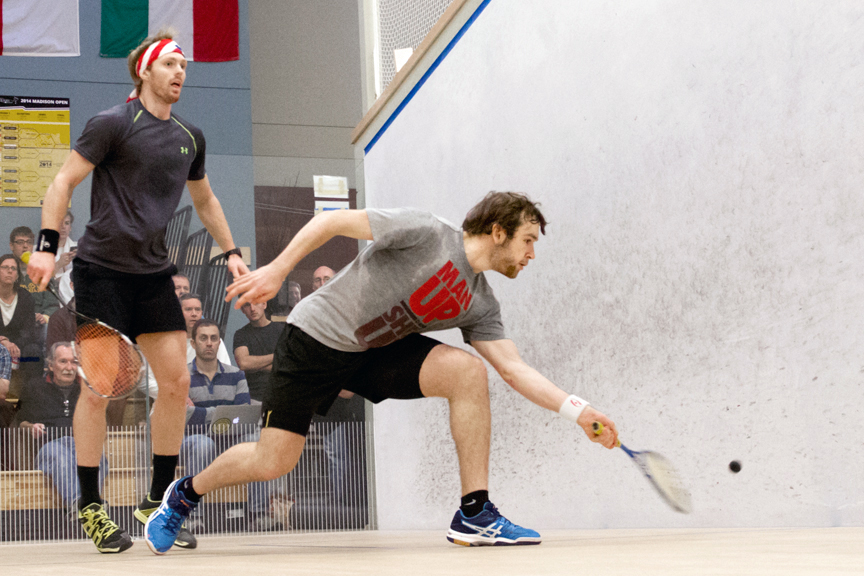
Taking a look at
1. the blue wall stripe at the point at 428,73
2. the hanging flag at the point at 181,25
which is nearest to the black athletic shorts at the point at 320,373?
the blue wall stripe at the point at 428,73

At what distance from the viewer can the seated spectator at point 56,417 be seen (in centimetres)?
387

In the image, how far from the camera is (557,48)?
2756mm

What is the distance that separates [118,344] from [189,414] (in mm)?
1992

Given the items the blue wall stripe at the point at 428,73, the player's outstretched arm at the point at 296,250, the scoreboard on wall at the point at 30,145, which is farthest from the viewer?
the scoreboard on wall at the point at 30,145

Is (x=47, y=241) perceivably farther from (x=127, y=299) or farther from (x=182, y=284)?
(x=182, y=284)

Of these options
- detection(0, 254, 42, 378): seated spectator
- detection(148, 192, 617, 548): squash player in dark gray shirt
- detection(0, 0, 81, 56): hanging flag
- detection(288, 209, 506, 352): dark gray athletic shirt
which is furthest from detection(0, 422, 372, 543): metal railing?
detection(0, 0, 81, 56): hanging flag


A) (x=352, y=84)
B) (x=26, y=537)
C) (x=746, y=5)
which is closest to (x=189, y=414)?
(x=26, y=537)

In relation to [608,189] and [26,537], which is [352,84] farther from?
[608,189]

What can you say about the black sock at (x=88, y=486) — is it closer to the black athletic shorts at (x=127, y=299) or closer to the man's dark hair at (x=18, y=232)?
the black athletic shorts at (x=127, y=299)

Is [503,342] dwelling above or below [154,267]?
below

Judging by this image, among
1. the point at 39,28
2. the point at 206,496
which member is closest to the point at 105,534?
the point at 206,496

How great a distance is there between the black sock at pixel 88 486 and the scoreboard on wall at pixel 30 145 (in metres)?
2.13

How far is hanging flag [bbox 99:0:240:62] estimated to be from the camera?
250 inches

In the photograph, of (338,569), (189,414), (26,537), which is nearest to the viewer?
(338,569)
